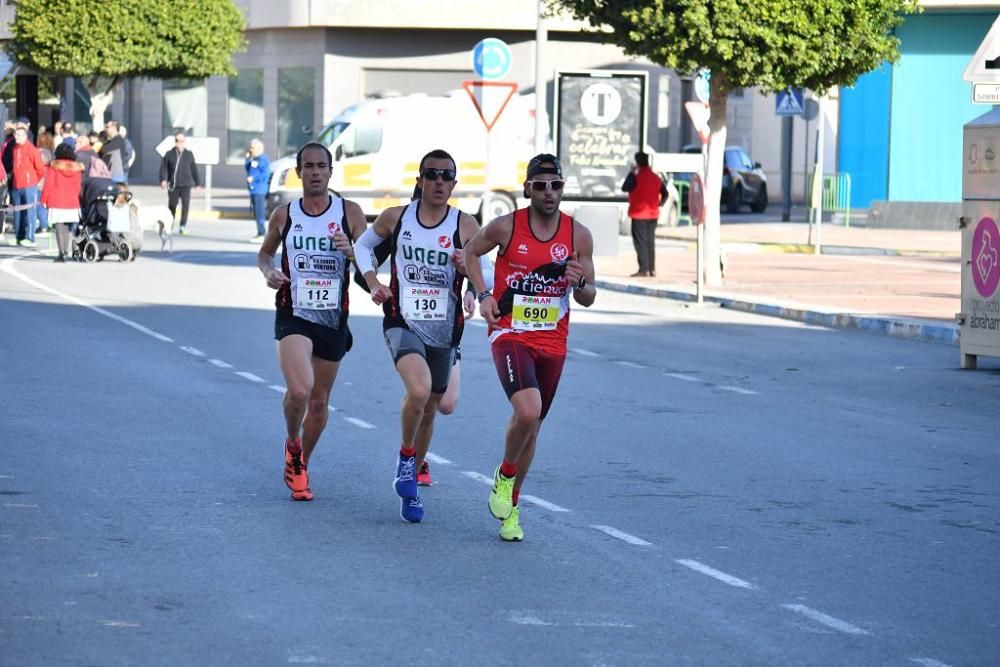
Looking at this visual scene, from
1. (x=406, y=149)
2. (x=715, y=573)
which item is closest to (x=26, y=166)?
(x=406, y=149)

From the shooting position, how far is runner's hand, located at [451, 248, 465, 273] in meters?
8.99

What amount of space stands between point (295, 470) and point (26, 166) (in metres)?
21.7

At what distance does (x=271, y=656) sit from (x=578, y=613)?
4.16 feet

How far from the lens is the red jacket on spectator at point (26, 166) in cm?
2983

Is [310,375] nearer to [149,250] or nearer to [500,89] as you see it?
[500,89]

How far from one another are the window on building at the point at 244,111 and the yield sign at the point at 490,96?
3066cm

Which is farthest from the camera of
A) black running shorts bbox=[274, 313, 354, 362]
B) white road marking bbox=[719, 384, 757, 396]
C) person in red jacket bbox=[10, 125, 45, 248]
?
person in red jacket bbox=[10, 125, 45, 248]

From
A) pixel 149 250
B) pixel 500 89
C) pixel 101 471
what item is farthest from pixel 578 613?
pixel 149 250

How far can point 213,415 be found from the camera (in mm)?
12492

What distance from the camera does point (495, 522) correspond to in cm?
895

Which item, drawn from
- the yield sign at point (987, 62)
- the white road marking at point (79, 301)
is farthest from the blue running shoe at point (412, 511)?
the white road marking at point (79, 301)

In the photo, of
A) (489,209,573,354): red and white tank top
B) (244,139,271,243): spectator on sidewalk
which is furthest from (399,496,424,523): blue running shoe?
(244,139,271,243): spectator on sidewalk

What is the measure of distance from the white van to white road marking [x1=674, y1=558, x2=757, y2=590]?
28.6 m

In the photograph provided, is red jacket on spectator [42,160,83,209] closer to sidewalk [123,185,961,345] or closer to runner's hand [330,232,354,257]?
sidewalk [123,185,961,345]
